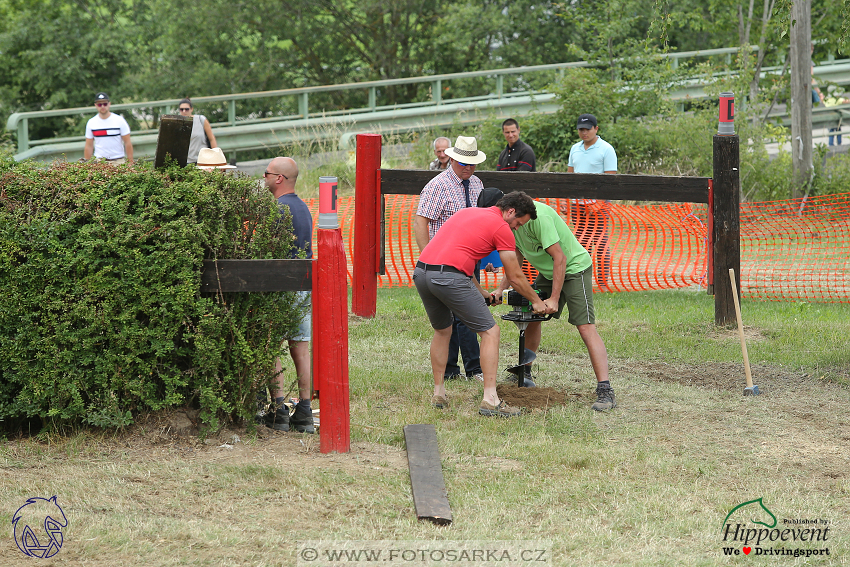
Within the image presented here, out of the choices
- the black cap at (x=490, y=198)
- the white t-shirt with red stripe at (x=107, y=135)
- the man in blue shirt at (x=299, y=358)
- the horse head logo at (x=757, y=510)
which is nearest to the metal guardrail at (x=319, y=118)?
the white t-shirt with red stripe at (x=107, y=135)

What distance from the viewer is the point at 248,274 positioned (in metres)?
5.24

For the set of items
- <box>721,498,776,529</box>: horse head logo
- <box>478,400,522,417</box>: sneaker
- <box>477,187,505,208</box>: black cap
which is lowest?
<box>721,498,776,529</box>: horse head logo

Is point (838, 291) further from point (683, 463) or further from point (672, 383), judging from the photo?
point (683, 463)

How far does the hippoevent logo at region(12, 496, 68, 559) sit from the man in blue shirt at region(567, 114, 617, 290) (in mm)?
7147

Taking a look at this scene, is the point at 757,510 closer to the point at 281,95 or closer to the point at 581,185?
the point at 581,185

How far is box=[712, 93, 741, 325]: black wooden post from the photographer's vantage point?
28.0 ft

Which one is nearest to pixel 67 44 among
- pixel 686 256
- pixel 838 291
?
pixel 686 256

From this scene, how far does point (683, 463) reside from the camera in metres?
5.32

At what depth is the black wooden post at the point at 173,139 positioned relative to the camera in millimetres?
5266

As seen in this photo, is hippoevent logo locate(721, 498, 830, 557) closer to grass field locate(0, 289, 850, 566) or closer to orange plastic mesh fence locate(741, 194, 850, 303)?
grass field locate(0, 289, 850, 566)

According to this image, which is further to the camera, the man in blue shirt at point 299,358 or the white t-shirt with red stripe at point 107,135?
the white t-shirt with red stripe at point 107,135

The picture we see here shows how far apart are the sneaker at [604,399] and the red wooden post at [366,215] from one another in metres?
2.82

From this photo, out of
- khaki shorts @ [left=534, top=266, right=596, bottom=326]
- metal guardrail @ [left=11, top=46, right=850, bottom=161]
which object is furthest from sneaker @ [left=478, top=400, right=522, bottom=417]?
metal guardrail @ [left=11, top=46, right=850, bottom=161]

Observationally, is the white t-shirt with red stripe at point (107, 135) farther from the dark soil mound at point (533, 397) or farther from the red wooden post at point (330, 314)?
the red wooden post at point (330, 314)
